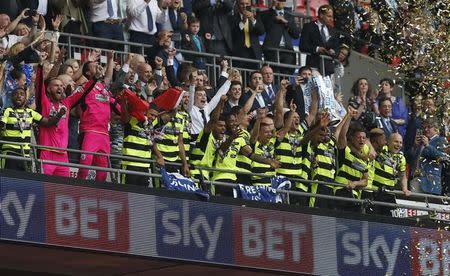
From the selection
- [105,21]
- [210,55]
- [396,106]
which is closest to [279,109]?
[210,55]

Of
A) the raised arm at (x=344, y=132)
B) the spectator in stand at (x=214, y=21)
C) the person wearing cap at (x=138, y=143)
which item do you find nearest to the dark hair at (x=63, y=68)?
the person wearing cap at (x=138, y=143)

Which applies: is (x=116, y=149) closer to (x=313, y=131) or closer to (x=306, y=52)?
(x=313, y=131)

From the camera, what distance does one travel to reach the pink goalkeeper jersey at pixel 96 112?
21.2 m

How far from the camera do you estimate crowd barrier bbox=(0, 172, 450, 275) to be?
1981cm

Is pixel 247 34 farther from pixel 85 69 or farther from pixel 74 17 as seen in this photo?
pixel 85 69

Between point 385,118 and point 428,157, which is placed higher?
point 385,118

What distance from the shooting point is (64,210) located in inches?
790

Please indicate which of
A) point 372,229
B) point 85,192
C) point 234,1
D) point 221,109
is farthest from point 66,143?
point 234,1

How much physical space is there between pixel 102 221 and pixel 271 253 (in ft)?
8.84

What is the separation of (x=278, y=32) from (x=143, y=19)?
9.07ft

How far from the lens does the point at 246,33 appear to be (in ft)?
86.8

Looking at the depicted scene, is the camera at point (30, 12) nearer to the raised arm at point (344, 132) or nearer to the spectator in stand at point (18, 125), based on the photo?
the spectator in stand at point (18, 125)

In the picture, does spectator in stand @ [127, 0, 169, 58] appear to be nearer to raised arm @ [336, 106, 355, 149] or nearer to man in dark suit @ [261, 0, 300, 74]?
man in dark suit @ [261, 0, 300, 74]

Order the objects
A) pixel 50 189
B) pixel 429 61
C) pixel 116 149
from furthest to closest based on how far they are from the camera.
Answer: pixel 429 61 < pixel 116 149 < pixel 50 189
